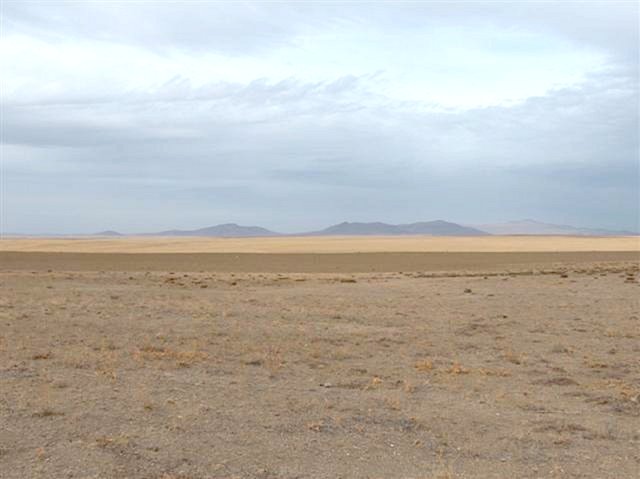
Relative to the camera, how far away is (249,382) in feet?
39.0

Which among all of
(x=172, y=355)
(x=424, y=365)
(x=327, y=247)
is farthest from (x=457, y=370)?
(x=327, y=247)

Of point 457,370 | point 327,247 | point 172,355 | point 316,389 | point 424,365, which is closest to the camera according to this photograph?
point 316,389

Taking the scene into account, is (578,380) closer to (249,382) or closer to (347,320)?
(249,382)

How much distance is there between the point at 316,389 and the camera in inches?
451

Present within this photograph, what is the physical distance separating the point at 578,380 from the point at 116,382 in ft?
24.1

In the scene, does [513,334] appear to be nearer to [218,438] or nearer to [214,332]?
[214,332]

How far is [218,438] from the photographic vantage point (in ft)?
28.4

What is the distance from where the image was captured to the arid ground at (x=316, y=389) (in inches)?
315

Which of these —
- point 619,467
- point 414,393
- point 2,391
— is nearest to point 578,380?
point 414,393

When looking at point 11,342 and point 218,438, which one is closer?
point 218,438

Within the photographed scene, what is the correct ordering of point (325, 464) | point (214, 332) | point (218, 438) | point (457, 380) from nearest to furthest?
point (325, 464) → point (218, 438) → point (457, 380) → point (214, 332)

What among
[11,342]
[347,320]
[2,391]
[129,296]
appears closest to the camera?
[2,391]

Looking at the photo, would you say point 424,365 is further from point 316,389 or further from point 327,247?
point 327,247

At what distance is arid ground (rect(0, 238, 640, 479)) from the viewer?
7.99m
